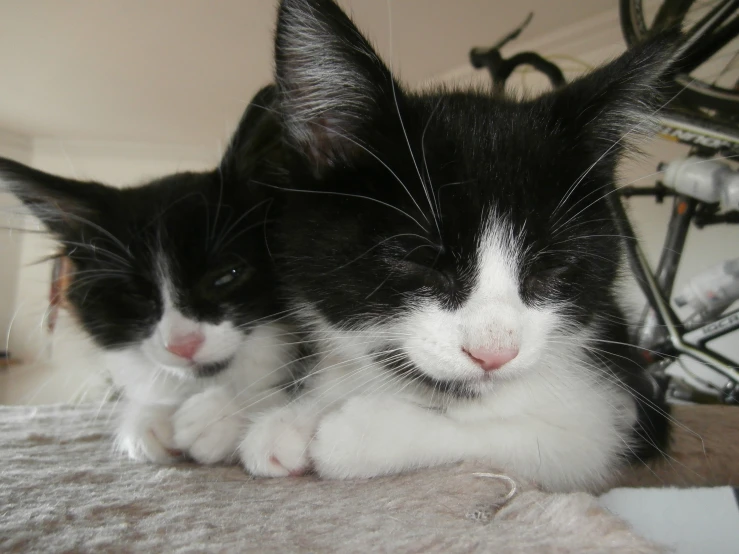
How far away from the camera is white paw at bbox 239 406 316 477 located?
67cm

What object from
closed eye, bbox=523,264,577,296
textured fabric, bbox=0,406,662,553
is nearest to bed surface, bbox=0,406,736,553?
textured fabric, bbox=0,406,662,553

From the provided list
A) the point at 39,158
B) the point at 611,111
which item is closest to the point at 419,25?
the point at 611,111

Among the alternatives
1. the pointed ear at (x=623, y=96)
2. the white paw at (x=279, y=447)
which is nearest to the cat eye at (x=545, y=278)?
the pointed ear at (x=623, y=96)

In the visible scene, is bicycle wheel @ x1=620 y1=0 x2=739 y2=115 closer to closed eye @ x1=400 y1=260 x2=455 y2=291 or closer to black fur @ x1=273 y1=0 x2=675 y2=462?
black fur @ x1=273 y1=0 x2=675 y2=462

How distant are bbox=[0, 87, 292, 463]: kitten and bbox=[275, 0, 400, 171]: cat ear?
8.4 inches

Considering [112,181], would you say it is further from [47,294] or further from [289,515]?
[289,515]

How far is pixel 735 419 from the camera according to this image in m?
1.03

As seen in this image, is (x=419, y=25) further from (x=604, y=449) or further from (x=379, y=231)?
(x=604, y=449)

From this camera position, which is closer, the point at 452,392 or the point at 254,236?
the point at 452,392

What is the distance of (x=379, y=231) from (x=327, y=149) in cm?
17

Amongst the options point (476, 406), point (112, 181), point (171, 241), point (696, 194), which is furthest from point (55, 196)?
point (112, 181)

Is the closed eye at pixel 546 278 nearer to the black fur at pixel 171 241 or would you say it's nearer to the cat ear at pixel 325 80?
the cat ear at pixel 325 80

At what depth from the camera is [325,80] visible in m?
0.72

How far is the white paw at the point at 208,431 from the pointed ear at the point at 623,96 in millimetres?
685
